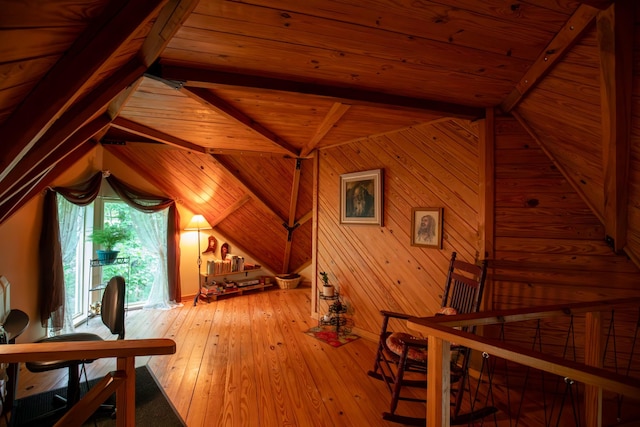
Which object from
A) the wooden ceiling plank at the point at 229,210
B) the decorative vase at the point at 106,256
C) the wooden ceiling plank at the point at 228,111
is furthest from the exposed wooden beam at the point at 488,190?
the decorative vase at the point at 106,256

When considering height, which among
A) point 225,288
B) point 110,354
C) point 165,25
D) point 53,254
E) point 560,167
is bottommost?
point 225,288

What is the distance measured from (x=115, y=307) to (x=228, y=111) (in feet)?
5.72

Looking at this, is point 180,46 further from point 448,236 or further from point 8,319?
point 448,236

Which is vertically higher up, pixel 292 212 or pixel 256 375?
pixel 292 212

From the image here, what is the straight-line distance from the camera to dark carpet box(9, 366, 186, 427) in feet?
6.46

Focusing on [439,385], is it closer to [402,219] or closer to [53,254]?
[402,219]

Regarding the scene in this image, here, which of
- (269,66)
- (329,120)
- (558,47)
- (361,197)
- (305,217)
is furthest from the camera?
(305,217)

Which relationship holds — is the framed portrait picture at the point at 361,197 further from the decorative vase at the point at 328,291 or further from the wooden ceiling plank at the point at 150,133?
the wooden ceiling plank at the point at 150,133

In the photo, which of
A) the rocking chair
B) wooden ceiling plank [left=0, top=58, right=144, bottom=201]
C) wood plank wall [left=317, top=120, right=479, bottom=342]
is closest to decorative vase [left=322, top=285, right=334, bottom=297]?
wood plank wall [left=317, top=120, right=479, bottom=342]

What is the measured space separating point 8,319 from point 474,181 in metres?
3.65

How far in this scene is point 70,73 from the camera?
0.89 meters

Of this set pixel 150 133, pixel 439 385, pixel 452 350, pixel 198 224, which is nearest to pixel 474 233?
pixel 452 350

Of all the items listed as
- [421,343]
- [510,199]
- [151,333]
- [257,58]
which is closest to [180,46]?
[257,58]

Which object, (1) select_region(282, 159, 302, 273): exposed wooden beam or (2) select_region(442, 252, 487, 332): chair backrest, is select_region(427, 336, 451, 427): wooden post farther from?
(1) select_region(282, 159, 302, 273): exposed wooden beam
